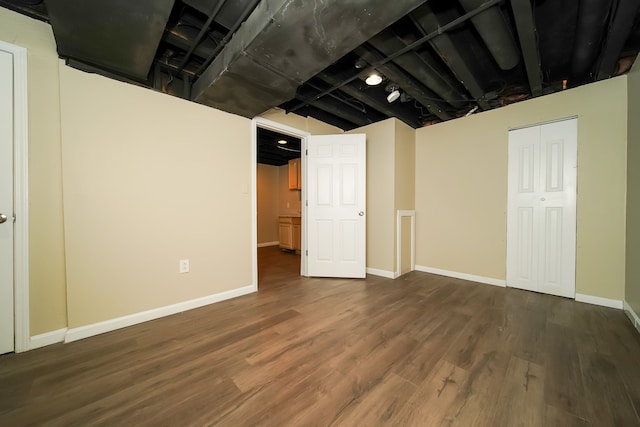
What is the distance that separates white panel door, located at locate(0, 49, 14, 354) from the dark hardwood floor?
0.22m

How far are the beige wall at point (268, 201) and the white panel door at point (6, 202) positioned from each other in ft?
15.2

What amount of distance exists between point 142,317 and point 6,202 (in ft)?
4.05

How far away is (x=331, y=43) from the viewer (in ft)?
4.95

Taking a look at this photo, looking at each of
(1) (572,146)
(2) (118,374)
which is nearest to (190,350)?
(2) (118,374)

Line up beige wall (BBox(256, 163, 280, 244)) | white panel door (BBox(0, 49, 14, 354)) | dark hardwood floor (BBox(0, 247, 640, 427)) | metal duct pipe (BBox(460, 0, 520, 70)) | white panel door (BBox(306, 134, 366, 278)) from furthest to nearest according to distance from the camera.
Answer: beige wall (BBox(256, 163, 280, 244)) < white panel door (BBox(306, 134, 366, 278)) < metal duct pipe (BBox(460, 0, 520, 70)) < white panel door (BBox(0, 49, 14, 354)) < dark hardwood floor (BBox(0, 247, 640, 427))

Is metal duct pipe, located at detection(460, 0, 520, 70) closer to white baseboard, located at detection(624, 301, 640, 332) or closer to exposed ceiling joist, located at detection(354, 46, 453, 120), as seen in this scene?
exposed ceiling joist, located at detection(354, 46, 453, 120)

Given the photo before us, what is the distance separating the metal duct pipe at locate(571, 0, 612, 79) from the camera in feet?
5.42

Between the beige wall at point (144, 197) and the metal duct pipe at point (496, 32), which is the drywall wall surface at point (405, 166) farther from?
the beige wall at point (144, 197)

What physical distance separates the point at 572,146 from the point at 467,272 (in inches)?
72.4

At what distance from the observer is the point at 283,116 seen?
10.00 ft

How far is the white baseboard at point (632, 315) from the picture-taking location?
6.05ft

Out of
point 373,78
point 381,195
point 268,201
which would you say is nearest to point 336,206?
point 381,195

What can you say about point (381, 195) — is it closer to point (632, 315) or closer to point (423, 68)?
point (423, 68)

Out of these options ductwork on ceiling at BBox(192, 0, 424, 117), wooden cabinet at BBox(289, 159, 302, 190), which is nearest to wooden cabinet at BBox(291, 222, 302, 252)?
wooden cabinet at BBox(289, 159, 302, 190)
